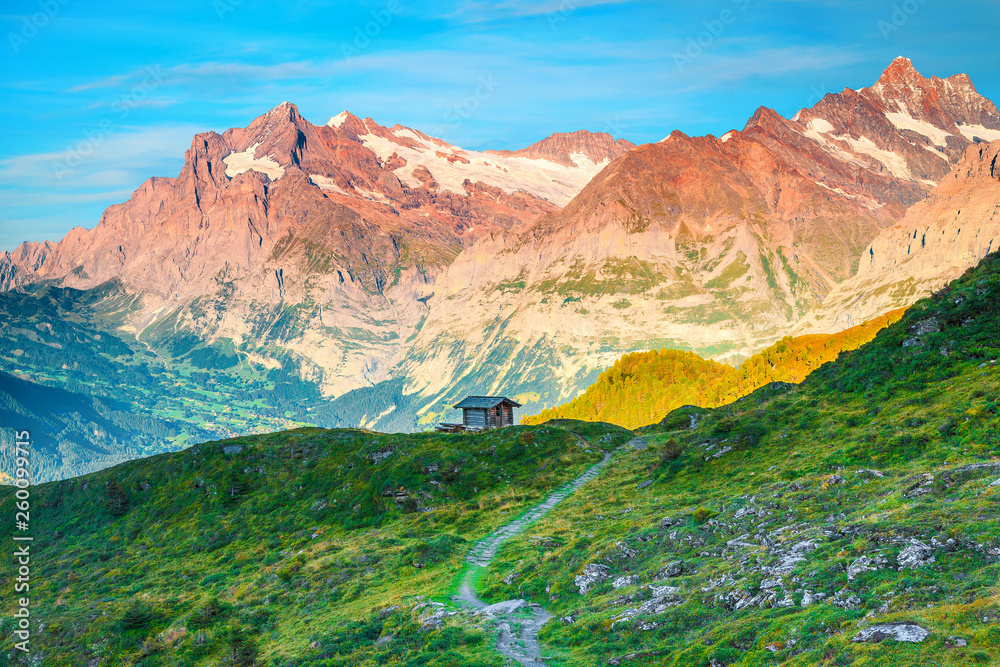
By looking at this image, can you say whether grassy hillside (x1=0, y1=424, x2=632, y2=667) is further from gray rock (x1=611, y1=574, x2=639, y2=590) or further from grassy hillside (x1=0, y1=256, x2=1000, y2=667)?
gray rock (x1=611, y1=574, x2=639, y2=590)

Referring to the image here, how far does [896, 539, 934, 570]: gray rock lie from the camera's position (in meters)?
22.6

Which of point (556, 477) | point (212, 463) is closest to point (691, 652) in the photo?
point (556, 477)

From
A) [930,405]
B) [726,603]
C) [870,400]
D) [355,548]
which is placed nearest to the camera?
[726,603]

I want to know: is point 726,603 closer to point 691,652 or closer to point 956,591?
point 691,652

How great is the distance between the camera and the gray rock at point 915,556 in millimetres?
22555

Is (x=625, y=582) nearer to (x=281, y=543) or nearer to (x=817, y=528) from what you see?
(x=817, y=528)

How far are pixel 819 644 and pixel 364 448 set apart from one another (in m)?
61.0

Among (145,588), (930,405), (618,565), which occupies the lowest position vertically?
(145,588)

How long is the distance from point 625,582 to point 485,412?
66.2m

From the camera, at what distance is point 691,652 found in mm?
22109

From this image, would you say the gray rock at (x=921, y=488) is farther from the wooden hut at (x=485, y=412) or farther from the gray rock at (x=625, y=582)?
the wooden hut at (x=485, y=412)

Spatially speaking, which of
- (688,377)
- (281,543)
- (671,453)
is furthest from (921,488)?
(688,377)

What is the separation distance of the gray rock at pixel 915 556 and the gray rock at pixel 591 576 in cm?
1311

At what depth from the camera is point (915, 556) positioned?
22891 mm
